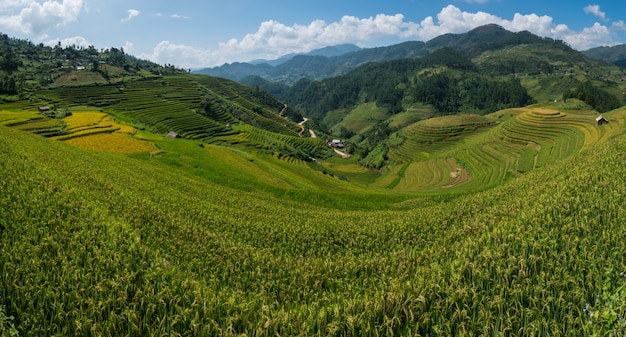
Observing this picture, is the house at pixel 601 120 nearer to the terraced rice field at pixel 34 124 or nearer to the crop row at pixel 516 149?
→ the crop row at pixel 516 149

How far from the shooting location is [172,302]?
7180 millimetres

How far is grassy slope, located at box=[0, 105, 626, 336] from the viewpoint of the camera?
663 centimetres

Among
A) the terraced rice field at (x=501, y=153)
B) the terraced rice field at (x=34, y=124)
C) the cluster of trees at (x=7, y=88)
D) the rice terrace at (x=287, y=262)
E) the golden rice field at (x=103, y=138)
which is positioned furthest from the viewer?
the cluster of trees at (x=7, y=88)

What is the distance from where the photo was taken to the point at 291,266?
11125 millimetres

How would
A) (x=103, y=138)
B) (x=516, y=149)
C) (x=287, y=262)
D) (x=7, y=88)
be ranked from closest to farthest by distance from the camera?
(x=287, y=262) < (x=103, y=138) < (x=516, y=149) < (x=7, y=88)

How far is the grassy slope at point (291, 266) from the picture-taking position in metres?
6.63

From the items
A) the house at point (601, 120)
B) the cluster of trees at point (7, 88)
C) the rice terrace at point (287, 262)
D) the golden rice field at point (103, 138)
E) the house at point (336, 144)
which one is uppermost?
the cluster of trees at point (7, 88)

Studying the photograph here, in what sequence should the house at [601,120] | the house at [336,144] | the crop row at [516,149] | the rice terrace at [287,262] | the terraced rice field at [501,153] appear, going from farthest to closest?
the house at [336,144]
the house at [601,120]
the terraced rice field at [501,153]
the crop row at [516,149]
the rice terrace at [287,262]

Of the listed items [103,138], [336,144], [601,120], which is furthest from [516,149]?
[336,144]

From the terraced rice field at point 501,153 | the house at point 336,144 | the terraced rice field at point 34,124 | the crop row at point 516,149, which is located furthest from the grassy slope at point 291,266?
the house at point 336,144

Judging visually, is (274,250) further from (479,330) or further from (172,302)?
(479,330)

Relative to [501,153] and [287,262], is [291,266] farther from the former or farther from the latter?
[501,153]

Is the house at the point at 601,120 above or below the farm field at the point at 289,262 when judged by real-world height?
above

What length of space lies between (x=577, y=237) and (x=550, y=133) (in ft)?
226
